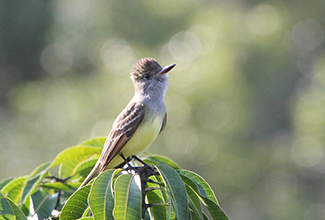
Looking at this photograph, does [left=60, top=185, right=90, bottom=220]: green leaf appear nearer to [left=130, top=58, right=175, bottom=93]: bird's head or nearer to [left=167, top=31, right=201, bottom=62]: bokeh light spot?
[left=130, top=58, right=175, bottom=93]: bird's head

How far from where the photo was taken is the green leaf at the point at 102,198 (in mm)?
1649

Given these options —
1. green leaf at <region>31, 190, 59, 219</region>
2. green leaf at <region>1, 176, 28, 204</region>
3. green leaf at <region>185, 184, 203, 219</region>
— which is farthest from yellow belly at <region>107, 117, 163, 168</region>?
green leaf at <region>185, 184, 203, 219</region>

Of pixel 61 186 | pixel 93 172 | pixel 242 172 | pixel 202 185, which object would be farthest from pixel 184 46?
pixel 202 185

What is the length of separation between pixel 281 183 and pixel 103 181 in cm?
894

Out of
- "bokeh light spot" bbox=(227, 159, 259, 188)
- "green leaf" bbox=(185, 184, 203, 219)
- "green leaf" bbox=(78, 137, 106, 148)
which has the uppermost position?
"green leaf" bbox=(78, 137, 106, 148)

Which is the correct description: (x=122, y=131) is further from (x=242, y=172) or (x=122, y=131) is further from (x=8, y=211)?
(x=242, y=172)

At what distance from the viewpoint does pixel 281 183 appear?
9.93 metres

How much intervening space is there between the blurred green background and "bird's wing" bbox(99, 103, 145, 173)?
5.43 m

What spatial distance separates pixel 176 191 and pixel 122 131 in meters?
1.18

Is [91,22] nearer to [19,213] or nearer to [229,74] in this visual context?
[229,74]

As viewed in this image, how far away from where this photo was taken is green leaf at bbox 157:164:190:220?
5.47ft

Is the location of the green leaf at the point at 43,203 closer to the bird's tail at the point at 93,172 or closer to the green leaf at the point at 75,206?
the bird's tail at the point at 93,172

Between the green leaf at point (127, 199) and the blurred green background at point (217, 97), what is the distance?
659 cm

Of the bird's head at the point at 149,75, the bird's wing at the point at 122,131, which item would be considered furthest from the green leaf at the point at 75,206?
the bird's head at the point at 149,75
